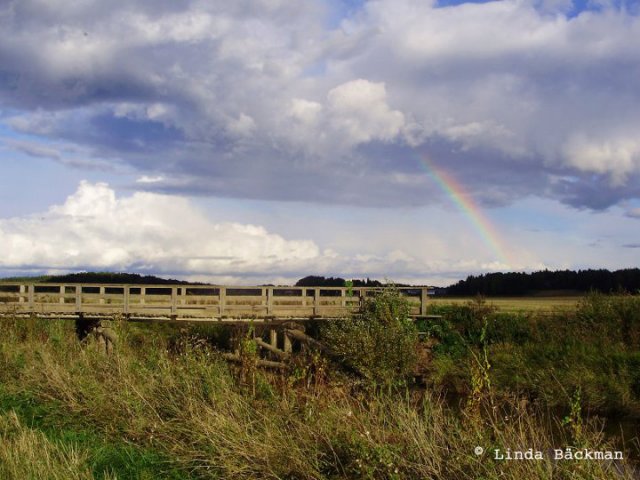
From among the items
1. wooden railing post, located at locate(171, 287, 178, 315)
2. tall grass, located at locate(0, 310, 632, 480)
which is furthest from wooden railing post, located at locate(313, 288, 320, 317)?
tall grass, located at locate(0, 310, 632, 480)

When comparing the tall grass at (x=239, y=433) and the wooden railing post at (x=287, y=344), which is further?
the wooden railing post at (x=287, y=344)

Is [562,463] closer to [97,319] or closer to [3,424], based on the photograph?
[3,424]

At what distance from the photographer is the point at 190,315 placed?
33.6 metres

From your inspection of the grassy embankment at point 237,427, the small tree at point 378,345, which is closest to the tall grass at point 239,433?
the grassy embankment at point 237,427

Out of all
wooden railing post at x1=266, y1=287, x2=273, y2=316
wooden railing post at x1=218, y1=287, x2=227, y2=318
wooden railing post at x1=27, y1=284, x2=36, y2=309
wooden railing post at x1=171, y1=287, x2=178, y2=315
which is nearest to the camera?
wooden railing post at x1=27, y1=284, x2=36, y2=309

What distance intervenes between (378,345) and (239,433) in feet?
56.9

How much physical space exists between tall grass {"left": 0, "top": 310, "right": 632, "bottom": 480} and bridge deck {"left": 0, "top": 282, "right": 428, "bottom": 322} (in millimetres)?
19347

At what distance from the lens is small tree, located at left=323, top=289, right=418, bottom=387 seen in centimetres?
2595

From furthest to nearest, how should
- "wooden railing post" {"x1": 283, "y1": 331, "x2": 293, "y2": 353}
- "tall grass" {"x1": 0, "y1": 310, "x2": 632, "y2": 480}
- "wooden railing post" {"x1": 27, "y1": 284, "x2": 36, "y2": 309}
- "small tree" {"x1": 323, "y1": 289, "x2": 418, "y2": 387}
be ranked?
"wooden railing post" {"x1": 27, "y1": 284, "x2": 36, "y2": 309}
"wooden railing post" {"x1": 283, "y1": 331, "x2": 293, "y2": 353}
"small tree" {"x1": 323, "y1": 289, "x2": 418, "y2": 387}
"tall grass" {"x1": 0, "y1": 310, "x2": 632, "y2": 480}

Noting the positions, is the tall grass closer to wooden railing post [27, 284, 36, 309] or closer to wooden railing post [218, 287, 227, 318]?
wooden railing post [218, 287, 227, 318]

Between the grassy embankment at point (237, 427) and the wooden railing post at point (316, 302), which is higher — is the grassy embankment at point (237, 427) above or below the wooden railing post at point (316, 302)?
below

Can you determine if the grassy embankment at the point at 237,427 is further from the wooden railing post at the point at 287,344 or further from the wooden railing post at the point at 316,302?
the wooden railing post at the point at 316,302

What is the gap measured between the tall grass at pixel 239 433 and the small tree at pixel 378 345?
1283 cm

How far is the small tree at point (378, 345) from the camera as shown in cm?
2595
